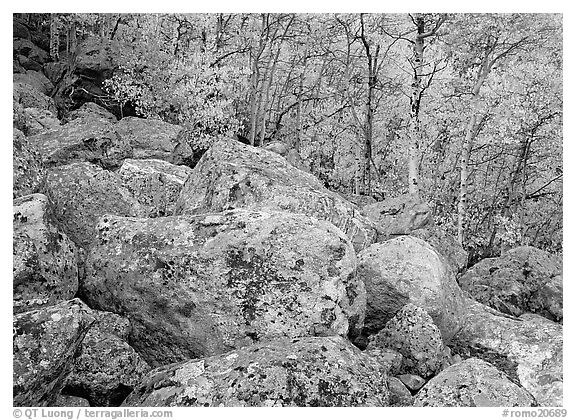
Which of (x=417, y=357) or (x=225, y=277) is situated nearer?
(x=225, y=277)

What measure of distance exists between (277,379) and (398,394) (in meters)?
1.35

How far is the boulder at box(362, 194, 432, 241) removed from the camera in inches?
467

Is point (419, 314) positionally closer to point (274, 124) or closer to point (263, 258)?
point (263, 258)

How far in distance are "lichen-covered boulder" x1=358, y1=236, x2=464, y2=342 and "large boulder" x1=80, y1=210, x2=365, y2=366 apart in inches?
37.8

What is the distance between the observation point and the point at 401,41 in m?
14.2

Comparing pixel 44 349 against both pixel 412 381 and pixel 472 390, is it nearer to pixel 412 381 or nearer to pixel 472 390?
pixel 472 390

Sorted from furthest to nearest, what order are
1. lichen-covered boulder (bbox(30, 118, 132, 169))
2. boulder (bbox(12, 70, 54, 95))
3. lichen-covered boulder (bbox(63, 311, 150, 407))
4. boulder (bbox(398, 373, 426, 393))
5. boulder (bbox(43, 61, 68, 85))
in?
1. boulder (bbox(43, 61, 68, 85))
2. boulder (bbox(12, 70, 54, 95))
3. lichen-covered boulder (bbox(30, 118, 132, 169))
4. boulder (bbox(398, 373, 426, 393))
5. lichen-covered boulder (bbox(63, 311, 150, 407))

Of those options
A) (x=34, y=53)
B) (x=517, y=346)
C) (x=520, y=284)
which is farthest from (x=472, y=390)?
(x=34, y=53)

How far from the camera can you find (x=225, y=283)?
515cm

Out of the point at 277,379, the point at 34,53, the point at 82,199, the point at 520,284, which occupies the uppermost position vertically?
the point at 34,53

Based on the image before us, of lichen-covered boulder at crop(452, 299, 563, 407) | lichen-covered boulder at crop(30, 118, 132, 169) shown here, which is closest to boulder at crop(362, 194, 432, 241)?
lichen-covered boulder at crop(452, 299, 563, 407)

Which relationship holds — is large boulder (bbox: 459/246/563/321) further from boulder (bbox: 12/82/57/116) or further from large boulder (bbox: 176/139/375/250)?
boulder (bbox: 12/82/57/116)

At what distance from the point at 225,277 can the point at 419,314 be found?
6.62ft
